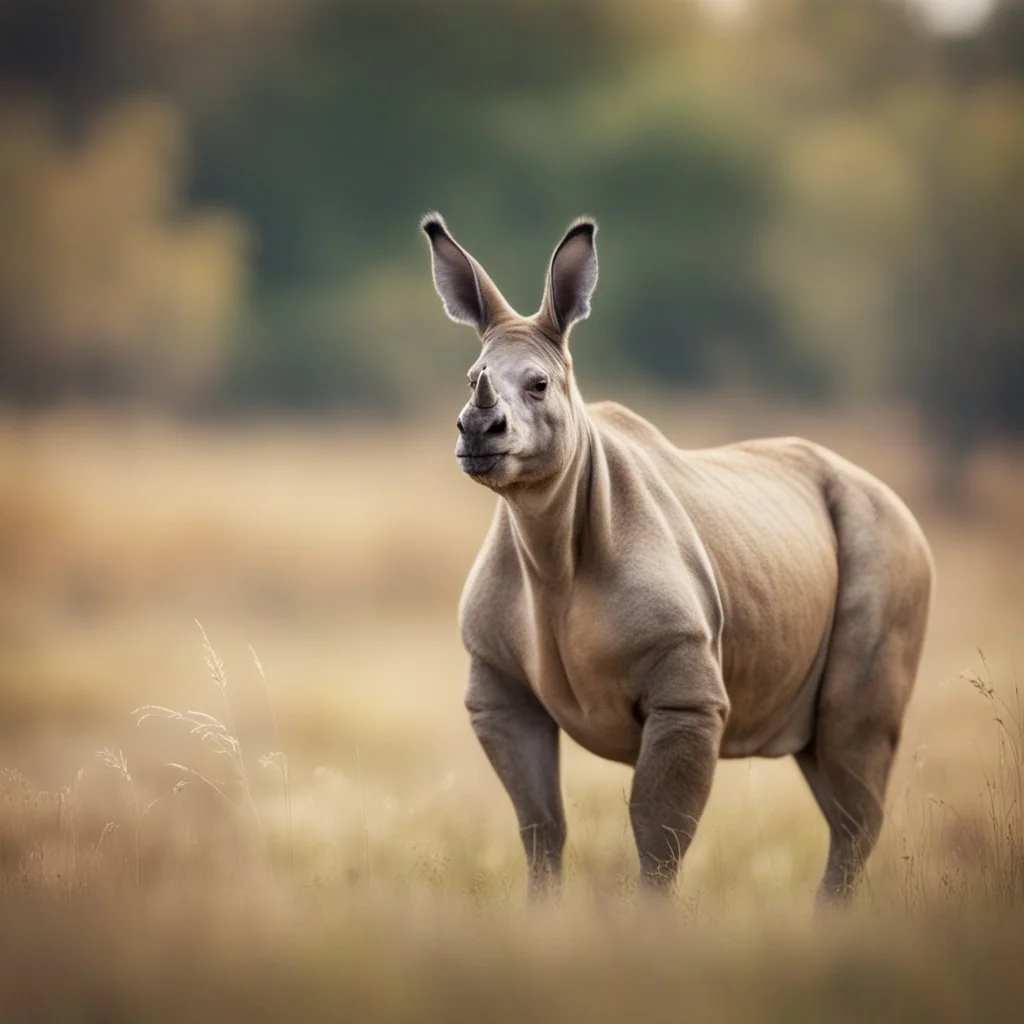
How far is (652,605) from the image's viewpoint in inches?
297

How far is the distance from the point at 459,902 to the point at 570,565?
1.55 meters

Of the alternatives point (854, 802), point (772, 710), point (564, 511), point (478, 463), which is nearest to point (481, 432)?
point (478, 463)

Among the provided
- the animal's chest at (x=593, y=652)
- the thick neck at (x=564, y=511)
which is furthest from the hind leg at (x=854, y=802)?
the thick neck at (x=564, y=511)

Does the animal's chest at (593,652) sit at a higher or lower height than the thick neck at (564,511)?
lower

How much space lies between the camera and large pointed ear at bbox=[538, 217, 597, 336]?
Result: 770cm

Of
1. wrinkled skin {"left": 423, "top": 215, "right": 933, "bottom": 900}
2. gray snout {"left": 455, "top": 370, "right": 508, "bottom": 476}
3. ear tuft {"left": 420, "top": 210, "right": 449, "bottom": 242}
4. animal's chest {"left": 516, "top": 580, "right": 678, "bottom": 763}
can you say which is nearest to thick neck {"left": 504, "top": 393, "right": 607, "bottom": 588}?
wrinkled skin {"left": 423, "top": 215, "right": 933, "bottom": 900}

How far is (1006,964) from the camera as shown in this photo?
5645 mm

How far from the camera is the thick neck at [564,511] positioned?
24.4ft

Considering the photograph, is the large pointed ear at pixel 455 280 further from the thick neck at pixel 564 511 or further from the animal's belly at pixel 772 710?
the animal's belly at pixel 772 710

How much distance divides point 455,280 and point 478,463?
1.43 meters

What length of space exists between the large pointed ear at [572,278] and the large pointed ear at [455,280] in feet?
0.91

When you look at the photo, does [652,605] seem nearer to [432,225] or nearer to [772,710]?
[772,710]

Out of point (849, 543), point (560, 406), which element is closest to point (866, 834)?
point (849, 543)

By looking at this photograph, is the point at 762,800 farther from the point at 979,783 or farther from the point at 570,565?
the point at 570,565
